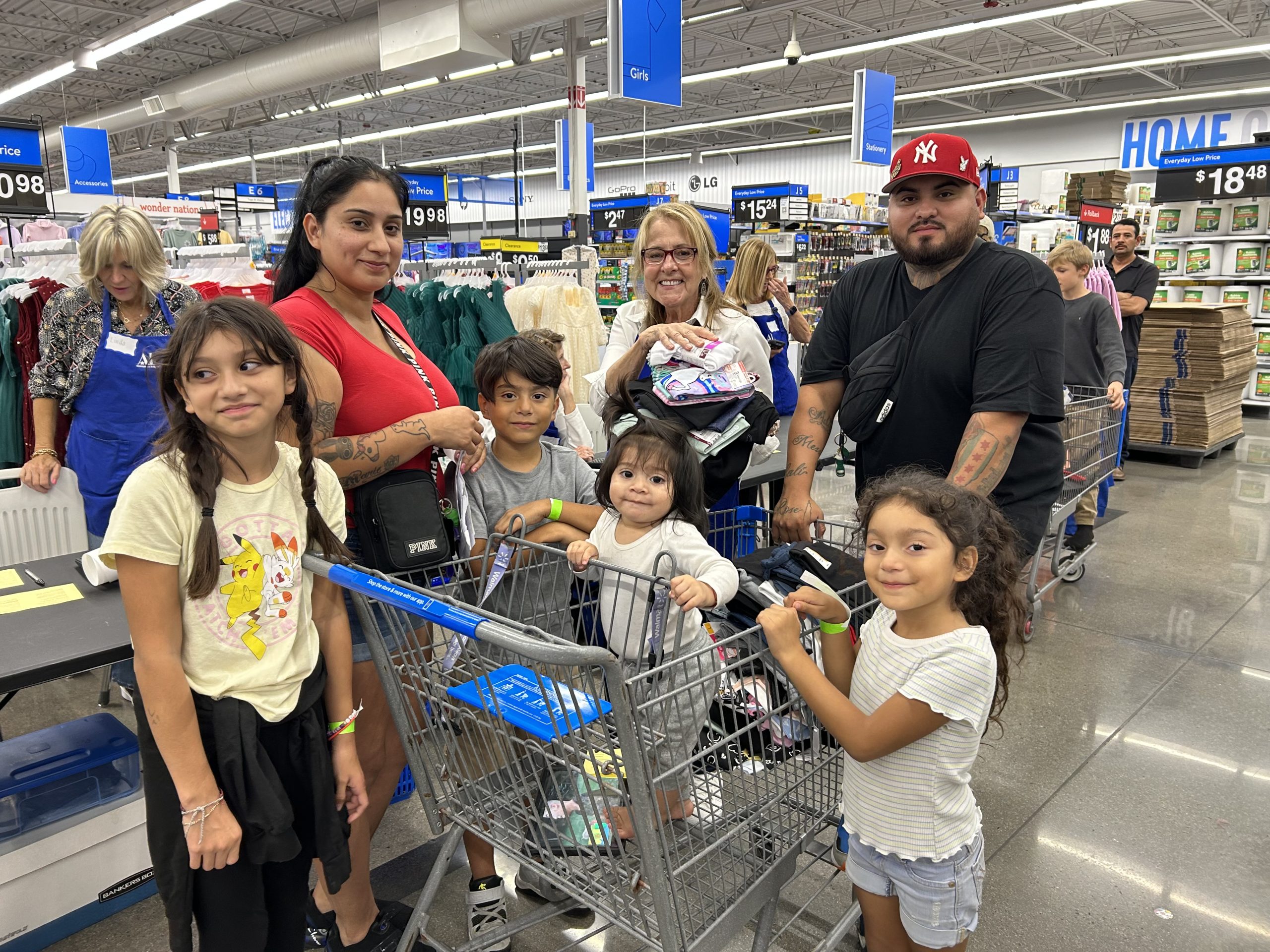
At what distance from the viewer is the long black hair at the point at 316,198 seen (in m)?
1.76

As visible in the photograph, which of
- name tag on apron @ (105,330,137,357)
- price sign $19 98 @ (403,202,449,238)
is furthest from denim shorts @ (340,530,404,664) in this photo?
price sign $19 98 @ (403,202,449,238)

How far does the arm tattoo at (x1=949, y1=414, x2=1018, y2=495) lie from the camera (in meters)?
1.83

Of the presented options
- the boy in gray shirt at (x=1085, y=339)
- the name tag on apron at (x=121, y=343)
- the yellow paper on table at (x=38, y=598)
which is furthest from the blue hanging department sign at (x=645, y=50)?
the yellow paper on table at (x=38, y=598)

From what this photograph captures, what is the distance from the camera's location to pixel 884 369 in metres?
2.00

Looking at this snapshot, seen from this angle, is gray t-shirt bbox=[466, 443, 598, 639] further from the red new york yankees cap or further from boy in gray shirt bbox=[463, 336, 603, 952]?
the red new york yankees cap

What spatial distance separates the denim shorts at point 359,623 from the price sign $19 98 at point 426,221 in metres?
5.63

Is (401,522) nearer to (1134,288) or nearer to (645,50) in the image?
(645,50)

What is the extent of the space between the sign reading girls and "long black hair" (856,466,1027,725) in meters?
18.3

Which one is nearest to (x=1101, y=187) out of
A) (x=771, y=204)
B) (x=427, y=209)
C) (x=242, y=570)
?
(x=771, y=204)

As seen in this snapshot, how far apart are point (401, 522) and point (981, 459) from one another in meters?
1.25

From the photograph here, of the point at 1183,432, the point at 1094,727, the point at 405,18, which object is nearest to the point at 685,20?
the point at 405,18

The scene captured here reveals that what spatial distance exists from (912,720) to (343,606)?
1099 mm

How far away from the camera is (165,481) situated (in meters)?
1.43

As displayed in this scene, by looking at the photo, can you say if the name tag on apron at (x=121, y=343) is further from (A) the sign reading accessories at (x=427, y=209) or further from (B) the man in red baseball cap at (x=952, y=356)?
(A) the sign reading accessories at (x=427, y=209)
